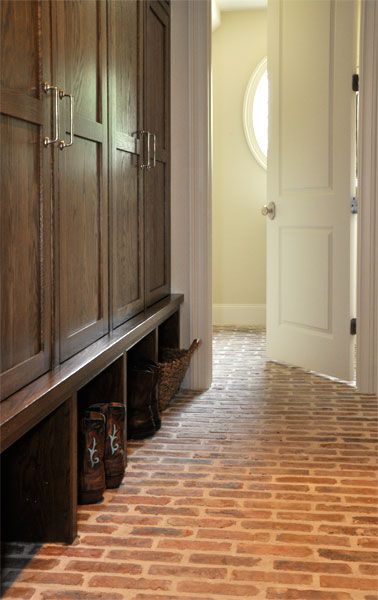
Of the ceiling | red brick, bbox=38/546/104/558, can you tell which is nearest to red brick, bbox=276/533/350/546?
red brick, bbox=38/546/104/558

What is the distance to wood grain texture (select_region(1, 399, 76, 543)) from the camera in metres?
2.52

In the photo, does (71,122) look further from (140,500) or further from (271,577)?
(271,577)

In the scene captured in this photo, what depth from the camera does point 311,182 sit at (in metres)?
4.97

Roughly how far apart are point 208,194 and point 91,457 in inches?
85.1

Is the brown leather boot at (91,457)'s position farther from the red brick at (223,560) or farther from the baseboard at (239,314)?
the baseboard at (239,314)

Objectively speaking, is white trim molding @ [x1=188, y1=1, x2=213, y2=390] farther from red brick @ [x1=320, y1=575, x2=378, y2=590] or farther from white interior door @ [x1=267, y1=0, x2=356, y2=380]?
red brick @ [x1=320, y1=575, x2=378, y2=590]

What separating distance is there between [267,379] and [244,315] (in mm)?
2328

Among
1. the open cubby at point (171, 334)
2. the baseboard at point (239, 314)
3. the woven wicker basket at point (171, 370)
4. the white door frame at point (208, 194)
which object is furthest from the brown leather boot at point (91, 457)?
the baseboard at point (239, 314)

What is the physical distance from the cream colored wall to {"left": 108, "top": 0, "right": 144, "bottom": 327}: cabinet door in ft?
10.7

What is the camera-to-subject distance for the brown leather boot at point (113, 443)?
2996mm

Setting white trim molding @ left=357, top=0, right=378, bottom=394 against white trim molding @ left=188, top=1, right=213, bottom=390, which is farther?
white trim molding @ left=188, top=1, right=213, bottom=390

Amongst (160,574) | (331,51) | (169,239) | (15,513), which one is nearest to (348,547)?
(160,574)

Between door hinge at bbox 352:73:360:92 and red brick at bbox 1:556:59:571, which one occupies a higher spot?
door hinge at bbox 352:73:360:92

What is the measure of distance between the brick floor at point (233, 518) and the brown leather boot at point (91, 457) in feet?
0.17
